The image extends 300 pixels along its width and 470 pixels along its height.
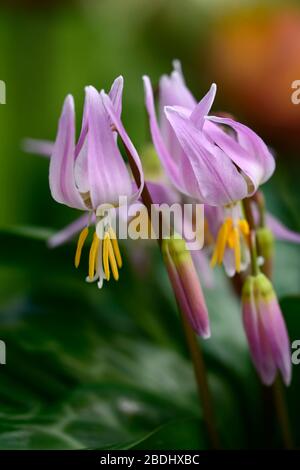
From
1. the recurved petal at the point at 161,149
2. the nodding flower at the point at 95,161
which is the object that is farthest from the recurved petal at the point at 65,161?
the recurved petal at the point at 161,149

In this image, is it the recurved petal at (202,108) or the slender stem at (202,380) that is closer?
the recurved petal at (202,108)

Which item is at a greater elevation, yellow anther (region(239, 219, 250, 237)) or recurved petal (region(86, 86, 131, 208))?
recurved petal (region(86, 86, 131, 208))

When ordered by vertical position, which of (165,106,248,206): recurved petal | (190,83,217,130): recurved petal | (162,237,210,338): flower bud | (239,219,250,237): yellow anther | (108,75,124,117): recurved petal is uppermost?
(108,75,124,117): recurved petal

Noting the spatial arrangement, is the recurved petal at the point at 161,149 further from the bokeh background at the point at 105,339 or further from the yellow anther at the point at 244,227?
the bokeh background at the point at 105,339

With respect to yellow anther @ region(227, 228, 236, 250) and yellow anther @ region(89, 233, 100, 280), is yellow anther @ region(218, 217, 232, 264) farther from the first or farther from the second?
yellow anther @ region(89, 233, 100, 280)

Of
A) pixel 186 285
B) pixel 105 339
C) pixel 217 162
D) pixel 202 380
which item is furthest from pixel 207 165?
pixel 105 339

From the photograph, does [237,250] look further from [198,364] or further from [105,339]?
[105,339]

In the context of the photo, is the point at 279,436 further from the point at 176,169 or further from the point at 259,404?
the point at 176,169

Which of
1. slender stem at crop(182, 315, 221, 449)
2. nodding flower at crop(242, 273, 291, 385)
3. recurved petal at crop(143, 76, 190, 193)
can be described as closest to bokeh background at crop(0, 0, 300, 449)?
slender stem at crop(182, 315, 221, 449)
